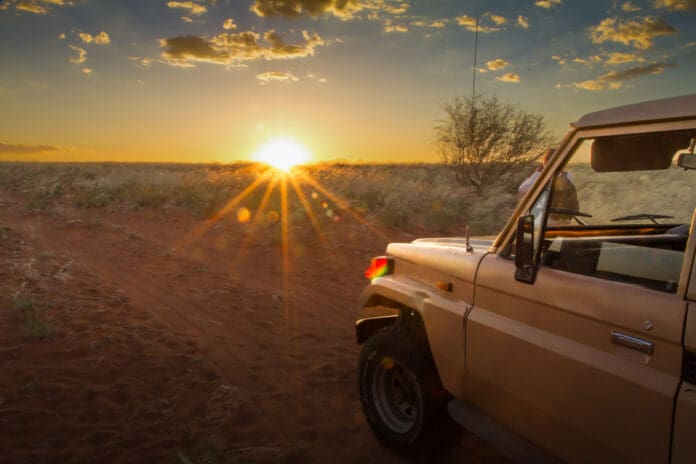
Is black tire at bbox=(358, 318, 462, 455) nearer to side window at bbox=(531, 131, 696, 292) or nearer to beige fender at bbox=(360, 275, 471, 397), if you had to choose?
beige fender at bbox=(360, 275, 471, 397)

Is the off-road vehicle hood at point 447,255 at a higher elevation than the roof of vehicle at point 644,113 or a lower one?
lower

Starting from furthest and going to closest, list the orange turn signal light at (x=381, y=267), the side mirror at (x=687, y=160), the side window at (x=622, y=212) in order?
the orange turn signal light at (x=381, y=267)
the side window at (x=622, y=212)
the side mirror at (x=687, y=160)

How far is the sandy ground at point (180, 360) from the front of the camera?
3.58 m

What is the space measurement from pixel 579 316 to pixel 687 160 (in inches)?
29.5

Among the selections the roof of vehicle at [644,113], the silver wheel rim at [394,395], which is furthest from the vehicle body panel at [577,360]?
the silver wheel rim at [394,395]

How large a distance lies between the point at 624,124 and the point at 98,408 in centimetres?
419

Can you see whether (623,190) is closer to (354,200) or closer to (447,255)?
(447,255)

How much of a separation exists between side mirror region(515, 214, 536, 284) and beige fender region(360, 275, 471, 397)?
446 millimetres

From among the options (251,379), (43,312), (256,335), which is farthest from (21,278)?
(251,379)

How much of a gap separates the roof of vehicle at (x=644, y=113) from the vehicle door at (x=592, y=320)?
5 centimetres

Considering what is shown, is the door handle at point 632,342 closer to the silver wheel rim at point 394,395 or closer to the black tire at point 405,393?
the black tire at point 405,393

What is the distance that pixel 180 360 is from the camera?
5039 millimetres

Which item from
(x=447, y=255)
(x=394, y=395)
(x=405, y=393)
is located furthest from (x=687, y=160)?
(x=394, y=395)

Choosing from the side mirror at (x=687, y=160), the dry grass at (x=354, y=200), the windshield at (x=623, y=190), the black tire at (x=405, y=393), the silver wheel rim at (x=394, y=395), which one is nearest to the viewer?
the side mirror at (x=687, y=160)
